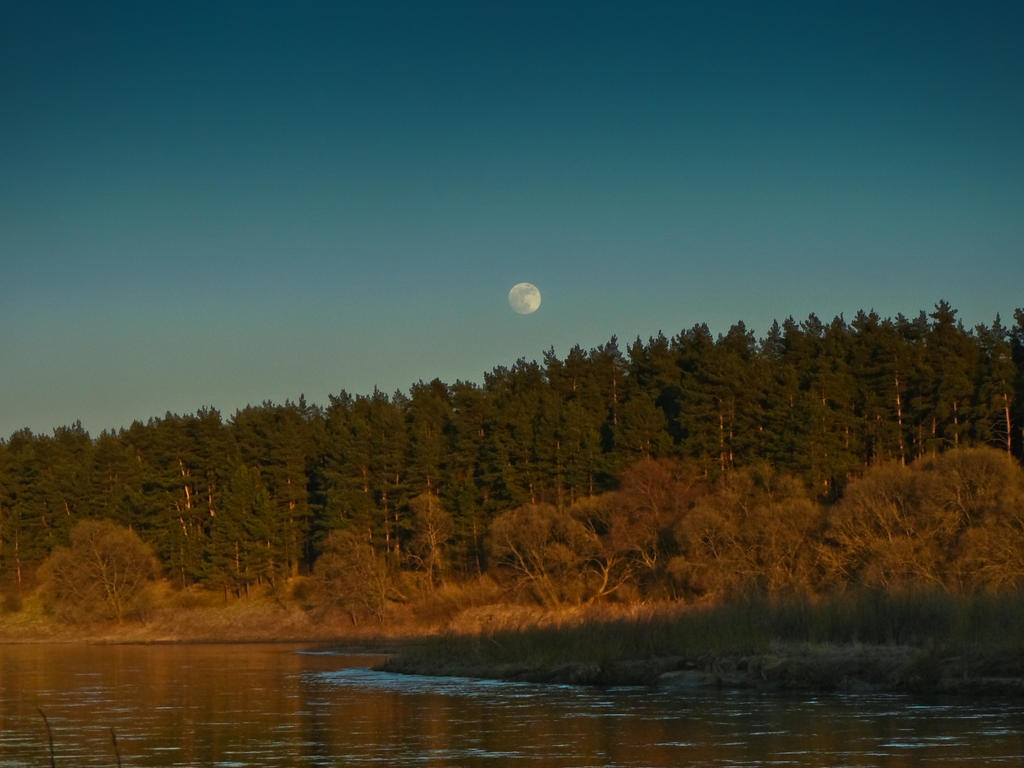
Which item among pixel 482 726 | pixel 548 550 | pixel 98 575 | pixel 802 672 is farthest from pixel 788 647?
pixel 98 575

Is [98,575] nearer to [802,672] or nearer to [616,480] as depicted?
[616,480]

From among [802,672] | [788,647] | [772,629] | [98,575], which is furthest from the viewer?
[98,575]

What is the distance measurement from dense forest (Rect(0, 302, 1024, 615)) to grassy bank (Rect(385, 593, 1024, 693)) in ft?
86.3

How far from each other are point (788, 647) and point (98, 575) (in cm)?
8942

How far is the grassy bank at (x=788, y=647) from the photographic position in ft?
123

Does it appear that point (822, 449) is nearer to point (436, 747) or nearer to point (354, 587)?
point (354, 587)

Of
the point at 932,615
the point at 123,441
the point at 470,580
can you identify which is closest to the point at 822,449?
the point at 470,580

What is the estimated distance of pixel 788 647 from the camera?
1670 inches

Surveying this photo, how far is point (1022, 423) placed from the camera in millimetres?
99438

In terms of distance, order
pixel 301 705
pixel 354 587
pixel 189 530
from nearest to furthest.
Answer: pixel 301 705, pixel 354 587, pixel 189 530

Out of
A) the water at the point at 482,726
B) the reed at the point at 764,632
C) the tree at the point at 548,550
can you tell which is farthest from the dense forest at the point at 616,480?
the water at the point at 482,726

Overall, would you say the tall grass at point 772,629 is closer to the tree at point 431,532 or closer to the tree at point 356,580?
the tree at point 356,580

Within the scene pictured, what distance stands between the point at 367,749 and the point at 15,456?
13535cm

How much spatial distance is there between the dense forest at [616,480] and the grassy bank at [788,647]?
26.3m
